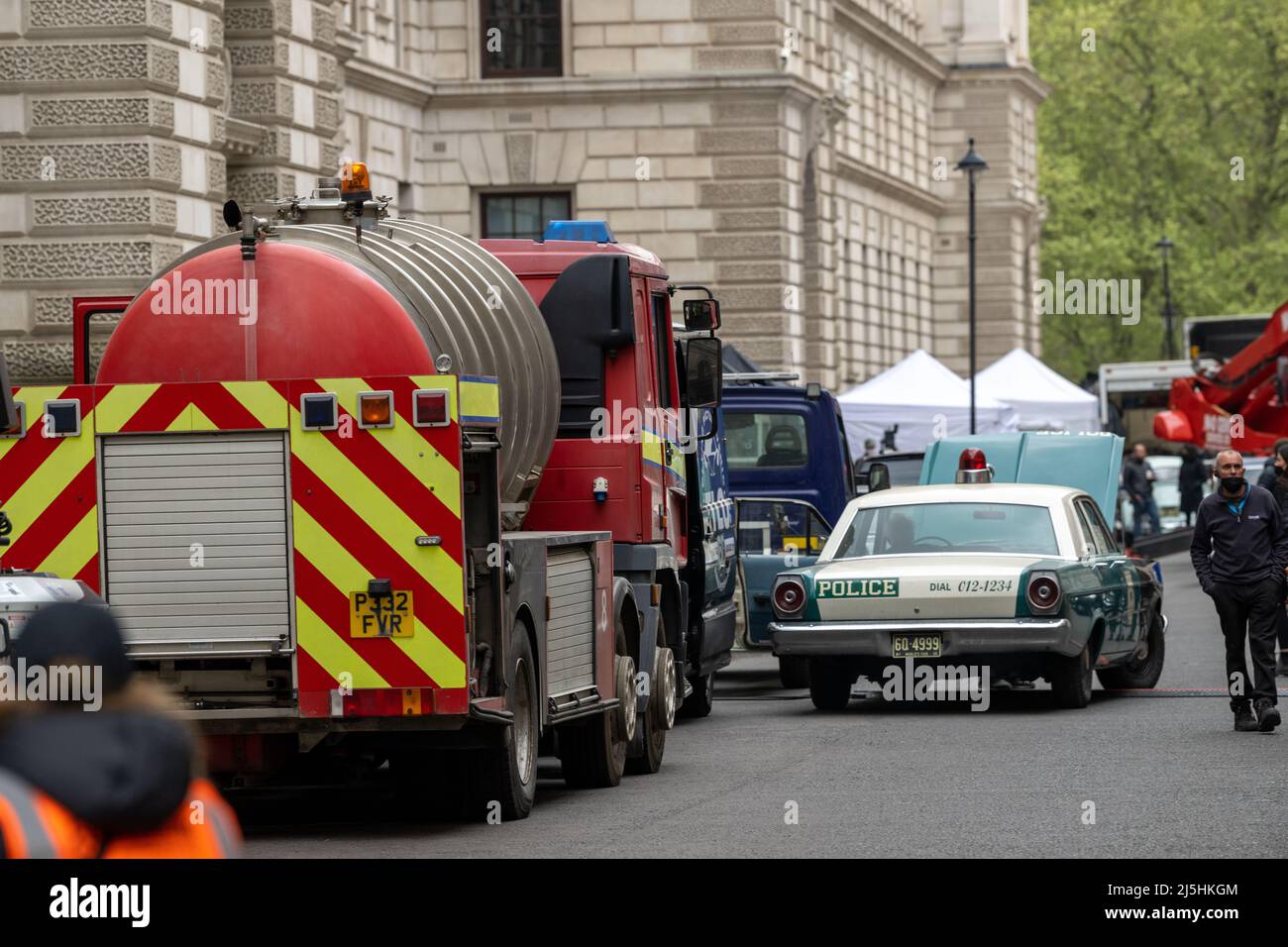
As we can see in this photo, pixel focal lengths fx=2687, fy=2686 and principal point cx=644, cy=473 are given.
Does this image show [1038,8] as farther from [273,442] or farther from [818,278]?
[273,442]

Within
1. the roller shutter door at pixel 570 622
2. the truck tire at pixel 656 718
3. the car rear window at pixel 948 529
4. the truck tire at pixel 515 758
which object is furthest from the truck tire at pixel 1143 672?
the truck tire at pixel 515 758

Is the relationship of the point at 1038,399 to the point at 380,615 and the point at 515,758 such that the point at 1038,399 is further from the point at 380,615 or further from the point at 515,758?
the point at 380,615

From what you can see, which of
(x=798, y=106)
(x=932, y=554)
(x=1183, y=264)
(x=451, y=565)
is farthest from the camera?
(x=1183, y=264)

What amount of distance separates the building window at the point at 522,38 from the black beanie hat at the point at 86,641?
40.0 metres

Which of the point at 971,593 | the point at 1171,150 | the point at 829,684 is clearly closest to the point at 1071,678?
the point at 971,593

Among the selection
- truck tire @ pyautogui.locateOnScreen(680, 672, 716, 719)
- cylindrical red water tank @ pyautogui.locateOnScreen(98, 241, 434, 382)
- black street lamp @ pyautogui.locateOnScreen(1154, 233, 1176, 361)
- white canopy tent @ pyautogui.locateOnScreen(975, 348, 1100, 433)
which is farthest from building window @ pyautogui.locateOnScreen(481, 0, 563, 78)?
cylindrical red water tank @ pyautogui.locateOnScreen(98, 241, 434, 382)

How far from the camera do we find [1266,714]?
15695 millimetres

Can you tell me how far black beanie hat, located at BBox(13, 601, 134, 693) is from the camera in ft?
15.2

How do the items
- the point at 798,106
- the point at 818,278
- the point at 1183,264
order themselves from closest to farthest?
the point at 798,106, the point at 818,278, the point at 1183,264

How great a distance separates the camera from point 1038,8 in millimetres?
85812

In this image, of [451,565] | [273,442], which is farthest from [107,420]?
[451,565]

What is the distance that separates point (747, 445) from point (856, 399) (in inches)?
679

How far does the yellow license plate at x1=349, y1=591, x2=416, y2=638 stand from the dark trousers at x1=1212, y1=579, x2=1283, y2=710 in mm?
6158
